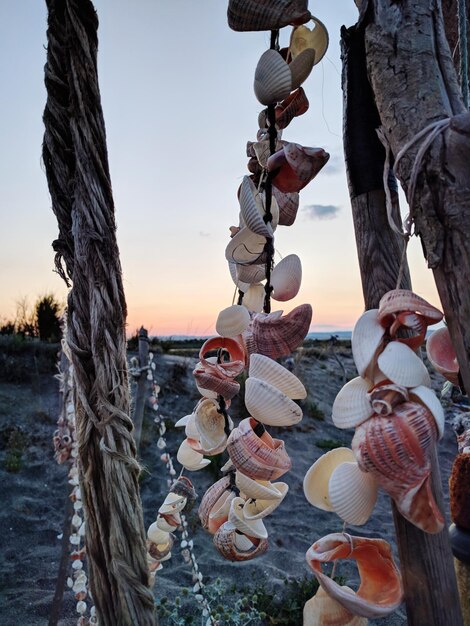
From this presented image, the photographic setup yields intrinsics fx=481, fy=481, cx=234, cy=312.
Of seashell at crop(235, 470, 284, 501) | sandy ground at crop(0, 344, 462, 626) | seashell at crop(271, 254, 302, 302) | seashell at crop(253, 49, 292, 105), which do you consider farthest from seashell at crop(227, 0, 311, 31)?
sandy ground at crop(0, 344, 462, 626)

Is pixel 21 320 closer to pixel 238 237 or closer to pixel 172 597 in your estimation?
pixel 172 597

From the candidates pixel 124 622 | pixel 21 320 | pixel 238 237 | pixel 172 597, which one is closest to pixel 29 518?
pixel 172 597

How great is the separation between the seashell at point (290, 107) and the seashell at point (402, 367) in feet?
1.39

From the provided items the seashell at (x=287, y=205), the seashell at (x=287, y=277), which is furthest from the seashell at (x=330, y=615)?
the seashell at (x=287, y=205)

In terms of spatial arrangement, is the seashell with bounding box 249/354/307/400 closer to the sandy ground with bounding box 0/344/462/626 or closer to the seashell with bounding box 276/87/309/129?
the seashell with bounding box 276/87/309/129

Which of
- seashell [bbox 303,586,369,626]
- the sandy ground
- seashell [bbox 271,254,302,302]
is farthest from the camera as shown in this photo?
the sandy ground

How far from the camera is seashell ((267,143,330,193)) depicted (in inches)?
26.6

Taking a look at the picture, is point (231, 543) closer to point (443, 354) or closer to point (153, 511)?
point (443, 354)

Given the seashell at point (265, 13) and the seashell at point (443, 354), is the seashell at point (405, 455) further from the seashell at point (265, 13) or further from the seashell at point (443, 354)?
the seashell at point (265, 13)

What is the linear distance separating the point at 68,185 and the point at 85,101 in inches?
5.1

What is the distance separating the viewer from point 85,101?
73 centimetres

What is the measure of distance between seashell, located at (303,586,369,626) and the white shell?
0.28m

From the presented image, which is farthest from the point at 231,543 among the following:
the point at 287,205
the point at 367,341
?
the point at 287,205

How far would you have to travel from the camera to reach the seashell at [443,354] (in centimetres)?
68
